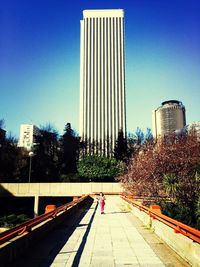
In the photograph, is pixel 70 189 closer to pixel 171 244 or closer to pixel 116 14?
pixel 171 244

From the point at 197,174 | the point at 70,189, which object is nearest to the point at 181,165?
the point at 197,174

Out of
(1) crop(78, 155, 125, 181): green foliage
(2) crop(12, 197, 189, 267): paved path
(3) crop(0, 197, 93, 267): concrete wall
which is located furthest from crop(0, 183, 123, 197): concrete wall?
(2) crop(12, 197, 189, 267): paved path

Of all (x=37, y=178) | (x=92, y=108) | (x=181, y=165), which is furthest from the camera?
(x=92, y=108)

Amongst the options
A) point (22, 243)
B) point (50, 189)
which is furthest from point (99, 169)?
point (22, 243)

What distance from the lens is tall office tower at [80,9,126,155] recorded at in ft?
502

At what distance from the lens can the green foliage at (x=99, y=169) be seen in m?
64.3

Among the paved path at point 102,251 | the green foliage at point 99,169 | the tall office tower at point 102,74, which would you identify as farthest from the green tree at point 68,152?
the tall office tower at point 102,74

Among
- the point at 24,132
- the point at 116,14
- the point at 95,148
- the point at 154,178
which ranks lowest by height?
the point at 154,178

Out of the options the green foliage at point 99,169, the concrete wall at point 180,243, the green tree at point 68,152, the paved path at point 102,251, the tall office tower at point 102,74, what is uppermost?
the tall office tower at point 102,74

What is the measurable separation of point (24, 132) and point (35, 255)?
184862mm

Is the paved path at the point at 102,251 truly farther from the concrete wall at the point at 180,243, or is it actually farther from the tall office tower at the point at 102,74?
the tall office tower at the point at 102,74

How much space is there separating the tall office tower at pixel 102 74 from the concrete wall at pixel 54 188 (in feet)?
306

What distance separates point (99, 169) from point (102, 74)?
327 feet

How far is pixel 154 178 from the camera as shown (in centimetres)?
3138
